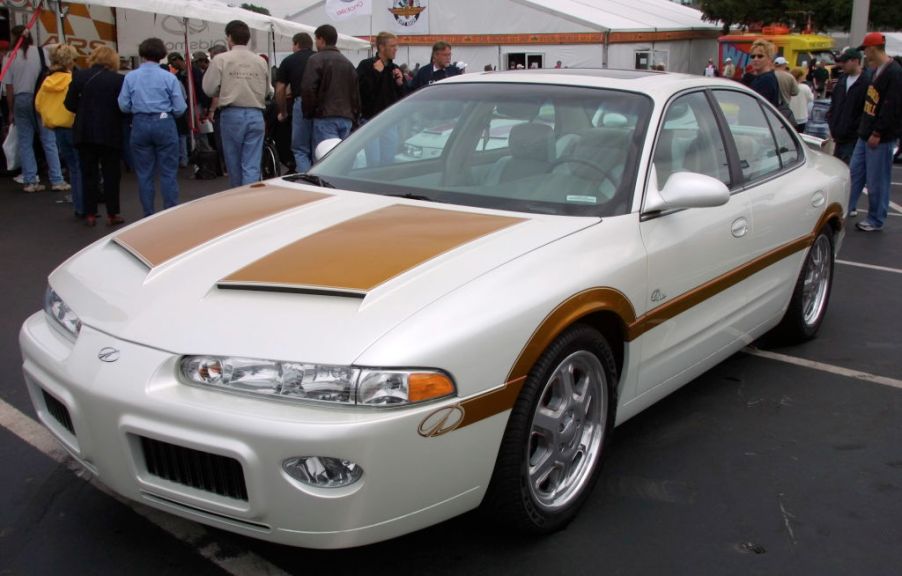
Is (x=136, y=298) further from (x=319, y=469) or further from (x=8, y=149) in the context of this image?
(x=8, y=149)

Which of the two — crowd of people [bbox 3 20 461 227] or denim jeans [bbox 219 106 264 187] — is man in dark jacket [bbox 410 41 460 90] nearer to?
crowd of people [bbox 3 20 461 227]

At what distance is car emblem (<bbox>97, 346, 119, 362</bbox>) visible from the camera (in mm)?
2676

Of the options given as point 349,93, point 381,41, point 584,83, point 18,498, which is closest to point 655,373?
point 584,83

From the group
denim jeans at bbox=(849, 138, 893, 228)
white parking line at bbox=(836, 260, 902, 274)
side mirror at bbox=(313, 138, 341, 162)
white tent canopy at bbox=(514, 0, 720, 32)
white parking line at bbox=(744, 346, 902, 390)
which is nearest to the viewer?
side mirror at bbox=(313, 138, 341, 162)

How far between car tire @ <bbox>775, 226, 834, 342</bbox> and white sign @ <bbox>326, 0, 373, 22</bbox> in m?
9.86

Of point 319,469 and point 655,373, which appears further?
point 655,373

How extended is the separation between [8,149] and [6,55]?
1.22 meters

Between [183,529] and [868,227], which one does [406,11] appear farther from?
[183,529]

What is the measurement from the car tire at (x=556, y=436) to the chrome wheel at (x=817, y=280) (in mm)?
2262

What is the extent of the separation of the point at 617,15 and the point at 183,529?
2911 centimetres

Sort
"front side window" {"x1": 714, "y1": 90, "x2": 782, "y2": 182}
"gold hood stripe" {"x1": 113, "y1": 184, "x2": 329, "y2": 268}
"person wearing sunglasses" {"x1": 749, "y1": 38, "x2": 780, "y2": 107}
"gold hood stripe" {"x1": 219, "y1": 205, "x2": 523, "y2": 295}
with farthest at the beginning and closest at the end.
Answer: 1. "person wearing sunglasses" {"x1": 749, "y1": 38, "x2": 780, "y2": 107}
2. "front side window" {"x1": 714, "y1": 90, "x2": 782, "y2": 182}
3. "gold hood stripe" {"x1": 113, "y1": 184, "x2": 329, "y2": 268}
4. "gold hood stripe" {"x1": 219, "y1": 205, "x2": 523, "y2": 295}

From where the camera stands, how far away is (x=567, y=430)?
3.16m

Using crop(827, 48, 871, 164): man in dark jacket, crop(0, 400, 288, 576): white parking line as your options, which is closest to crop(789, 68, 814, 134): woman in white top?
crop(827, 48, 871, 164): man in dark jacket

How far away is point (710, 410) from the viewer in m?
4.31
